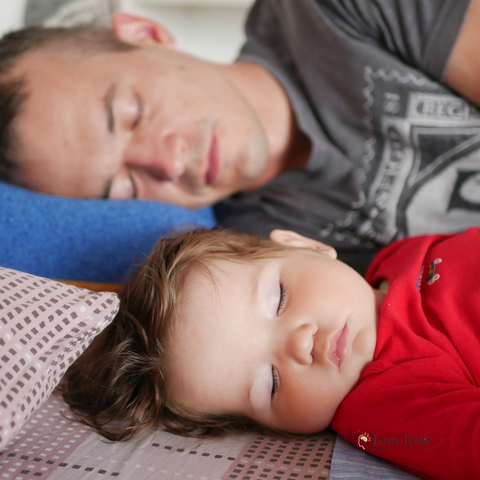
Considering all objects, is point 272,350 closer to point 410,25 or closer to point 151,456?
point 151,456

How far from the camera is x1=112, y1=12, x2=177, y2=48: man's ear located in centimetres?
138

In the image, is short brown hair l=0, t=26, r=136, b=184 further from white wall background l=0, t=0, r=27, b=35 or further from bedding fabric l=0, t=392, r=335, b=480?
bedding fabric l=0, t=392, r=335, b=480

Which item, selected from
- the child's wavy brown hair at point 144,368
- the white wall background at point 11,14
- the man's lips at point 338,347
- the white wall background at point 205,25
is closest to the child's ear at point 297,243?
the child's wavy brown hair at point 144,368

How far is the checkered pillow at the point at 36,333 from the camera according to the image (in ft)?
1.76

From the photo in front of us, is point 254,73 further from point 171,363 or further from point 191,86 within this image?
point 171,363

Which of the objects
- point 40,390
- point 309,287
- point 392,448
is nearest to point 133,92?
point 309,287

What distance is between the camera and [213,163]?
1217 mm

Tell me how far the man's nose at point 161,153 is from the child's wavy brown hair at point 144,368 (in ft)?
1.08

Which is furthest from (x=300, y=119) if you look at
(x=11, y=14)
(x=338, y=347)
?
(x=11, y=14)

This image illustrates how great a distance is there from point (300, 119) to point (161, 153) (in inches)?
16.7

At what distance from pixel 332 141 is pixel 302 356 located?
2.49 feet

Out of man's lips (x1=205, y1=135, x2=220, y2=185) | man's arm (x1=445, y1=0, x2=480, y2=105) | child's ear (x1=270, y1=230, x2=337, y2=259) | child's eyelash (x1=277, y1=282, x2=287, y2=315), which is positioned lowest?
child's eyelash (x1=277, y1=282, x2=287, y2=315)

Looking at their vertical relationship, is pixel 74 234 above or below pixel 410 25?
below

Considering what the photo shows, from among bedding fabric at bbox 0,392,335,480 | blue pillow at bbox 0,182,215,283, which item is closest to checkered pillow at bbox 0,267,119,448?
bedding fabric at bbox 0,392,335,480
